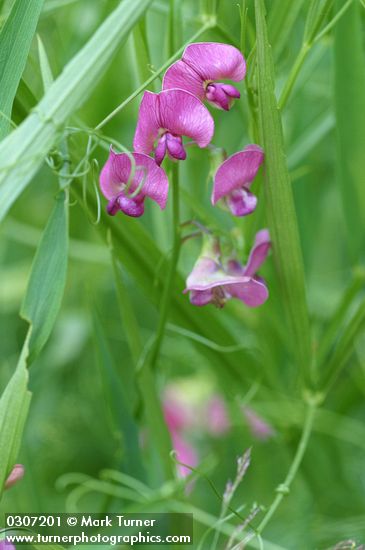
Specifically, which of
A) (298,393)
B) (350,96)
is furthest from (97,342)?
(350,96)

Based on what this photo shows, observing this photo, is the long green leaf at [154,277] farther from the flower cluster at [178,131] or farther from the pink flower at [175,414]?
the pink flower at [175,414]

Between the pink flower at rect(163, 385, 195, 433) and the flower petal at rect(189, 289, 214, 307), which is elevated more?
the pink flower at rect(163, 385, 195, 433)

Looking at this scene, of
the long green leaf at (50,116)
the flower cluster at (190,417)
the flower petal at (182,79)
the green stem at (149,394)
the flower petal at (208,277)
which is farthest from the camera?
the flower cluster at (190,417)

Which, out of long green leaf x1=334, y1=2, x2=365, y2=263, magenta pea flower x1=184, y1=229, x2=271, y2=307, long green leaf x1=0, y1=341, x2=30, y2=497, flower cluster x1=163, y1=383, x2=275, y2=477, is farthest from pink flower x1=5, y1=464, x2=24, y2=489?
flower cluster x1=163, y1=383, x2=275, y2=477

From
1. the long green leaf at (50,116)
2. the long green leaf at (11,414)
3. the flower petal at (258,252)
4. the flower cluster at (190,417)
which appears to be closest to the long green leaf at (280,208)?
the flower petal at (258,252)

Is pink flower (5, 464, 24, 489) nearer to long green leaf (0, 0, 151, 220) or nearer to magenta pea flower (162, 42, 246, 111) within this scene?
long green leaf (0, 0, 151, 220)
